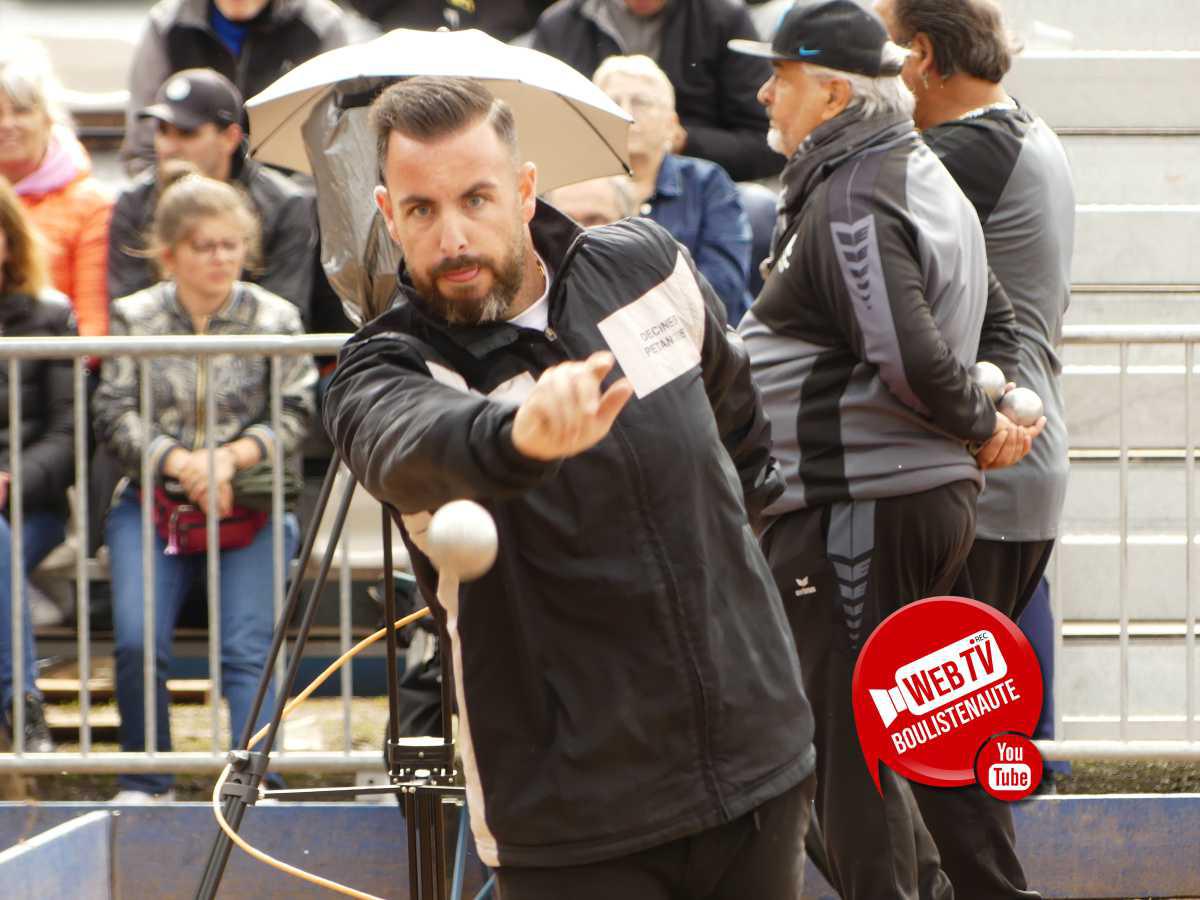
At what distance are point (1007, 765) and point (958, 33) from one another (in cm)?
161

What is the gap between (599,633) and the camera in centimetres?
251

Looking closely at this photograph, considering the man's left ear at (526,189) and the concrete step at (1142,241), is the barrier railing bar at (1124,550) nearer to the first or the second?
the concrete step at (1142,241)

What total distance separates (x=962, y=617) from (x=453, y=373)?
1.35 meters

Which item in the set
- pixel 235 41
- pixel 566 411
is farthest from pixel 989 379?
pixel 235 41

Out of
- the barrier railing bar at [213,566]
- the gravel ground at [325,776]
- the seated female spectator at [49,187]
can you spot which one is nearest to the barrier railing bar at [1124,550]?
the gravel ground at [325,776]

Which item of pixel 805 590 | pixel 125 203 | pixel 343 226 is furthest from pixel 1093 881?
pixel 125 203

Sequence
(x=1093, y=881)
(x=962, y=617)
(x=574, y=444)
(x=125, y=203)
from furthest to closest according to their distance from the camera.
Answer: (x=125, y=203)
(x=1093, y=881)
(x=962, y=617)
(x=574, y=444)

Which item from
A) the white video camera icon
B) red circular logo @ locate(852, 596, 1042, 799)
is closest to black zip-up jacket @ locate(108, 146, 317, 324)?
red circular logo @ locate(852, 596, 1042, 799)

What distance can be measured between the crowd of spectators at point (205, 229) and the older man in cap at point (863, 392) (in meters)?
1.37

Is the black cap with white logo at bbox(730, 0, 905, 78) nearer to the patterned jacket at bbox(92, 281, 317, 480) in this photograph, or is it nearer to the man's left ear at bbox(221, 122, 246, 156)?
the patterned jacket at bbox(92, 281, 317, 480)

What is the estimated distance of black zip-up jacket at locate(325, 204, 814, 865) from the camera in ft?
8.20

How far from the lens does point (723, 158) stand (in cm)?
666

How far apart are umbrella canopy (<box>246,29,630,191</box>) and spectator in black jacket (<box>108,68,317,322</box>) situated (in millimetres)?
2369

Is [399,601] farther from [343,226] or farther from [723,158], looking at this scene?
[723,158]
